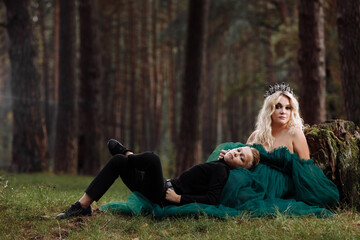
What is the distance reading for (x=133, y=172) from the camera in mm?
5371

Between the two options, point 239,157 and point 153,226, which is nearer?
point 153,226

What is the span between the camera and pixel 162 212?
5293 millimetres

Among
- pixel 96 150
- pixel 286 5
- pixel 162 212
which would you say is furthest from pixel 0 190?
pixel 286 5

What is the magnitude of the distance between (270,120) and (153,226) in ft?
7.08

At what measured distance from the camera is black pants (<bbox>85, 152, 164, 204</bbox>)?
5121 millimetres

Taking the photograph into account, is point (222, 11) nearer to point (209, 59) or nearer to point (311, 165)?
point (209, 59)

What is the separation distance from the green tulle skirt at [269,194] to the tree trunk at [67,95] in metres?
8.80

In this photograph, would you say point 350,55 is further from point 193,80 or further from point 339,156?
point 193,80

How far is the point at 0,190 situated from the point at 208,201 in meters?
2.73

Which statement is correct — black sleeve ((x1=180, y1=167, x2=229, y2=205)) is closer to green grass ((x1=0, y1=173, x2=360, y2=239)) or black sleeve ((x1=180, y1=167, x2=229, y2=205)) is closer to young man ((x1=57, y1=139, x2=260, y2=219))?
young man ((x1=57, y1=139, x2=260, y2=219))

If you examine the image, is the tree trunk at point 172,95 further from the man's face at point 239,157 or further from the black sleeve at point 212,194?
the black sleeve at point 212,194

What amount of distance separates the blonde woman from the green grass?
102 cm

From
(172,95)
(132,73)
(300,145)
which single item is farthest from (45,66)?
(300,145)

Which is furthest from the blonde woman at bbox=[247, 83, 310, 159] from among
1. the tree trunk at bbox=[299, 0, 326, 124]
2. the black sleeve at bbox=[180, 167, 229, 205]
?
the tree trunk at bbox=[299, 0, 326, 124]
